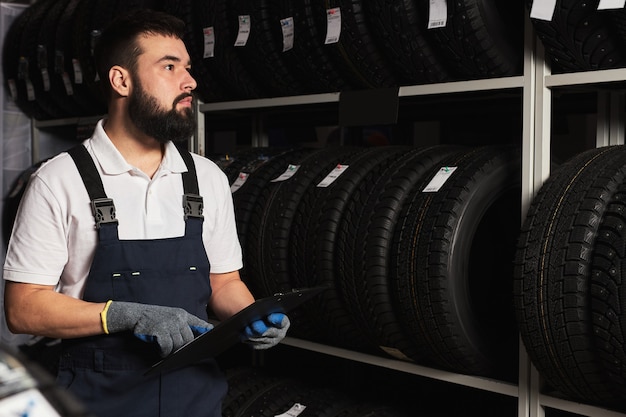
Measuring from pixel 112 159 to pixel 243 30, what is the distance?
1.01 m

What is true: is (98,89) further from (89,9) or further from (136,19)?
(136,19)

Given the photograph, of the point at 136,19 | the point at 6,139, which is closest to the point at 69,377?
the point at 136,19

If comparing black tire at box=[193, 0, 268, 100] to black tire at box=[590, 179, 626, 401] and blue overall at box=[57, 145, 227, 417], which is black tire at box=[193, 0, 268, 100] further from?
black tire at box=[590, 179, 626, 401]

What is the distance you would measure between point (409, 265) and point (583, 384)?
61cm

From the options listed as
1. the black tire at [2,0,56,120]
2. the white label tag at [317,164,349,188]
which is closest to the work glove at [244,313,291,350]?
the white label tag at [317,164,349,188]

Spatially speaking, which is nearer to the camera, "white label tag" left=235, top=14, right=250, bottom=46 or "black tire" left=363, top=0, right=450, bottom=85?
"black tire" left=363, top=0, right=450, bottom=85

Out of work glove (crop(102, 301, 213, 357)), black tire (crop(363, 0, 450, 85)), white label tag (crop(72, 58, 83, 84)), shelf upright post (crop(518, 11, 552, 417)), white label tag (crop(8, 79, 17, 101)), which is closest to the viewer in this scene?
work glove (crop(102, 301, 213, 357))

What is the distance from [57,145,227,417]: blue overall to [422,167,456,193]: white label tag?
771 mm

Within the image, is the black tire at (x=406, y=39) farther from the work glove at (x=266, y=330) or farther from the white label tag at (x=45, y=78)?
the white label tag at (x=45, y=78)

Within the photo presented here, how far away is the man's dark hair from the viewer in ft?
8.18

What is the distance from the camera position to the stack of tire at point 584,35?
210cm

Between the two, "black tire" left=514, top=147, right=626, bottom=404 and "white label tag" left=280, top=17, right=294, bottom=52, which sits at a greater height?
"white label tag" left=280, top=17, right=294, bottom=52

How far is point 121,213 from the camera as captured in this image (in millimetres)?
2295

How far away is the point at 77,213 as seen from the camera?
2.24 meters
